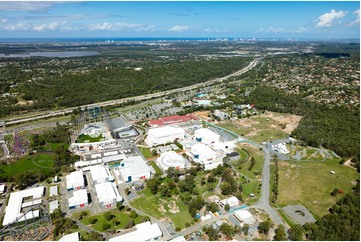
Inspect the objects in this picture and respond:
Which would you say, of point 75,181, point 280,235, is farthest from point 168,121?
point 280,235

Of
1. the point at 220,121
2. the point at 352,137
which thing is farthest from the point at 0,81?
the point at 352,137

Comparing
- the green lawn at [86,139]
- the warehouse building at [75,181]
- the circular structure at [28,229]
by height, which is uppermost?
the warehouse building at [75,181]

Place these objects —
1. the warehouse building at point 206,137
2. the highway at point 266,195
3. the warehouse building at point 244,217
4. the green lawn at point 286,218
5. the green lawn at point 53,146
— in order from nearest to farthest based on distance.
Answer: the warehouse building at point 244,217, the green lawn at point 286,218, the highway at point 266,195, the green lawn at point 53,146, the warehouse building at point 206,137

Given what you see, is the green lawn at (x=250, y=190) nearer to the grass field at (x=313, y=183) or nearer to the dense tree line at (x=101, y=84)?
the grass field at (x=313, y=183)

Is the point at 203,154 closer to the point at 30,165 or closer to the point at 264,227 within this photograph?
the point at 264,227

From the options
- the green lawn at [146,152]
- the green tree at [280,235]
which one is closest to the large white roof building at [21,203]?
the green lawn at [146,152]

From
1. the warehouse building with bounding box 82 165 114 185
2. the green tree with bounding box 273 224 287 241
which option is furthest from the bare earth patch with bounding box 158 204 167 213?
the green tree with bounding box 273 224 287 241

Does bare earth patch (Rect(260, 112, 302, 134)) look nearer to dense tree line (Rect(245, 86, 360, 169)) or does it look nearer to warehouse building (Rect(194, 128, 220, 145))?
dense tree line (Rect(245, 86, 360, 169))
